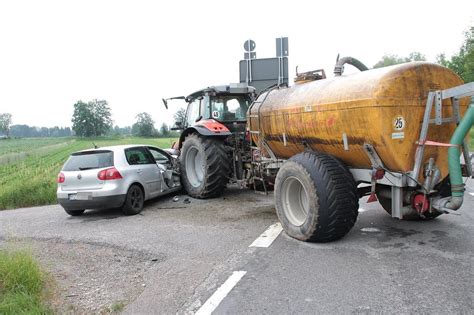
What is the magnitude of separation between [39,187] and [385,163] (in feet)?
35.3

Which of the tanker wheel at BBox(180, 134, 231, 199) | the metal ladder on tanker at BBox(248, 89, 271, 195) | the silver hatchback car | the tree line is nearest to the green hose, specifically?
the metal ladder on tanker at BBox(248, 89, 271, 195)

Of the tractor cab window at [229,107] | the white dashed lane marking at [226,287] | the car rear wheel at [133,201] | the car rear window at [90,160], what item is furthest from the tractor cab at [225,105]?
the white dashed lane marking at [226,287]

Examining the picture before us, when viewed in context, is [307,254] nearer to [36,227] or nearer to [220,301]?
[220,301]

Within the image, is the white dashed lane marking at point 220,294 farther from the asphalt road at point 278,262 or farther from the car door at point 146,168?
the car door at point 146,168

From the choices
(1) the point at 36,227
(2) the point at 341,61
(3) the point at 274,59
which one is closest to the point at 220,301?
(2) the point at 341,61

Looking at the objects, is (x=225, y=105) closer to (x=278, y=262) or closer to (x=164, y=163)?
(x=164, y=163)

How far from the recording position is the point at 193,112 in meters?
10.7

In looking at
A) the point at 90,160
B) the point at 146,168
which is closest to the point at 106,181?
the point at 90,160

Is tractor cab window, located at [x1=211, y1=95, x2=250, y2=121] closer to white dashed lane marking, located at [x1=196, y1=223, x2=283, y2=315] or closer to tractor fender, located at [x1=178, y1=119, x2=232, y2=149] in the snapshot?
tractor fender, located at [x1=178, y1=119, x2=232, y2=149]

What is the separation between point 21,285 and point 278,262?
2.69 m

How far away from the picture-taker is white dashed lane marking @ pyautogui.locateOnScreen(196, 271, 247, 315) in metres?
3.67

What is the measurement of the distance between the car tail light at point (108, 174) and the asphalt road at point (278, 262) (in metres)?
0.81

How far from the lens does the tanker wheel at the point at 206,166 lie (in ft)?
29.8

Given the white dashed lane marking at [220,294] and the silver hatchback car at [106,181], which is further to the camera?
the silver hatchback car at [106,181]
